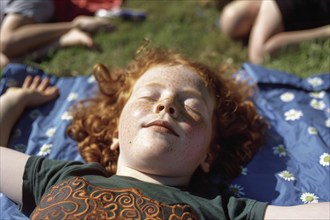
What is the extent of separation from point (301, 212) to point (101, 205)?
0.74m

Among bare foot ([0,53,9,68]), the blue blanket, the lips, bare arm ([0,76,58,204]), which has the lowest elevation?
the blue blanket

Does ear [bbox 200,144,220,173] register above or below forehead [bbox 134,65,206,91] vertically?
below

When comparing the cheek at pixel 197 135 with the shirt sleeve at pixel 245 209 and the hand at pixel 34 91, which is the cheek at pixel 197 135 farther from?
the hand at pixel 34 91

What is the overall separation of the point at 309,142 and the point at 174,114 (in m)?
0.84

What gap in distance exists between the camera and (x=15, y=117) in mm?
2576

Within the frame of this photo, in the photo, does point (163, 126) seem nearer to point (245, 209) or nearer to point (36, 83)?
point (245, 209)

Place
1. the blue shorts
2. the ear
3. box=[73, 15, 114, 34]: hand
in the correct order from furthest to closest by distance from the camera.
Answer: box=[73, 15, 114, 34]: hand
the blue shorts
the ear

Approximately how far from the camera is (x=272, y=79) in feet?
8.93

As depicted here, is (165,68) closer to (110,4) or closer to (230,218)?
(230,218)

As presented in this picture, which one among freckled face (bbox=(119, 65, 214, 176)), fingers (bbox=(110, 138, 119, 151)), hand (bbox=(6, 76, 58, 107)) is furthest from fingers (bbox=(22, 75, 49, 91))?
freckled face (bbox=(119, 65, 214, 176))

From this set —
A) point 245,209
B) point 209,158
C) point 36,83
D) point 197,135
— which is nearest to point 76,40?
point 36,83

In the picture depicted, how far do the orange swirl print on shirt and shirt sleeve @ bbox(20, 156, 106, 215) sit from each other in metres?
0.14

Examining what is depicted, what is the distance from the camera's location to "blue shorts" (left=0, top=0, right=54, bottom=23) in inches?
131

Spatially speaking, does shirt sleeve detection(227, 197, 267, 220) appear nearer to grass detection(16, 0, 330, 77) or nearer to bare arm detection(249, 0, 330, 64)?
grass detection(16, 0, 330, 77)
